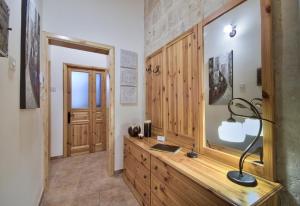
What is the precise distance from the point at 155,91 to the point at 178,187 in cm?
154

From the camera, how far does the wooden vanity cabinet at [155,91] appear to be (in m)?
2.36

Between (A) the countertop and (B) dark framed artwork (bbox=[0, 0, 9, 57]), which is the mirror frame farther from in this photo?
(B) dark framed artwork (bbox=[0, 0, 9, 57])

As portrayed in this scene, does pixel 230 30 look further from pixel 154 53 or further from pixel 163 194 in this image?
pixel 163 194

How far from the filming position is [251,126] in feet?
3.80

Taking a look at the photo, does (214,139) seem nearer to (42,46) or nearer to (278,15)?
(278,15)

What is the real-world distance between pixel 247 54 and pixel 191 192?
114 cm

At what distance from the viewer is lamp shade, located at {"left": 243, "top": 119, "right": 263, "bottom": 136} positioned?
1138mm

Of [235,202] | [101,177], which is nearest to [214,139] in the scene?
[235,202]

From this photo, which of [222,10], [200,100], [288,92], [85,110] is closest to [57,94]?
[85,110]

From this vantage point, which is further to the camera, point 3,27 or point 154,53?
point 154,53

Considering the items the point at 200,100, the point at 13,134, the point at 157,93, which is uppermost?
the point at 157,93

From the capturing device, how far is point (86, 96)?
3879mm

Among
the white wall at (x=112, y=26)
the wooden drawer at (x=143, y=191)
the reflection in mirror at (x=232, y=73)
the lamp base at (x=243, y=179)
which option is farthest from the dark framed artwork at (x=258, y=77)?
the white wall at (x=112, y=26)

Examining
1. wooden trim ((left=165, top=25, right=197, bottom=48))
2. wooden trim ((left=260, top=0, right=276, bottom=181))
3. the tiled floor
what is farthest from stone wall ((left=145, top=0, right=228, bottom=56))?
the tiled floor
